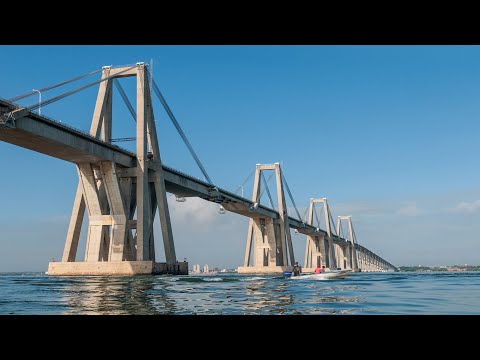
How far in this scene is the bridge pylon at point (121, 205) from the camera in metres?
64.4

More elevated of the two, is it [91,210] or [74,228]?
[91,210]

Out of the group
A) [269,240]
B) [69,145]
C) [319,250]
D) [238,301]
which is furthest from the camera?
[319,250]

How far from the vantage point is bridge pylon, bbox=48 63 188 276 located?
64.4 metres

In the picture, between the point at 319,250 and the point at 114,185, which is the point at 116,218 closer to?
the point at 114,185

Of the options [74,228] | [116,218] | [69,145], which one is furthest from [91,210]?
[69,145]

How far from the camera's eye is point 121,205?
214ft
